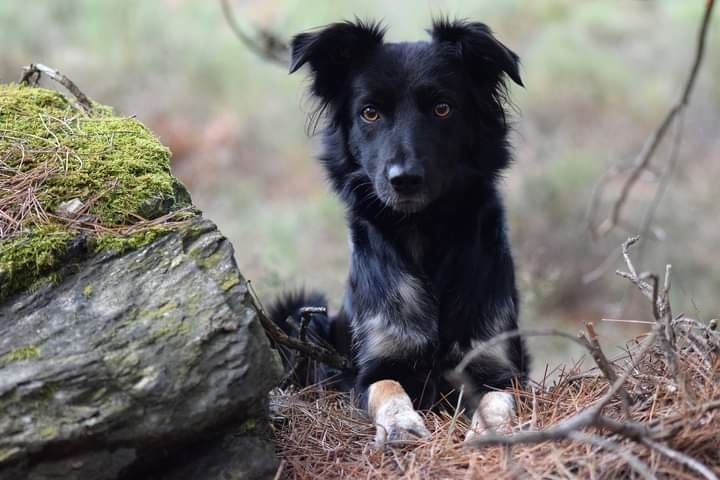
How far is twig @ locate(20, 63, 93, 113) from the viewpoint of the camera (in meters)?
4.22

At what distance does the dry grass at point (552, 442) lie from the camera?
272 cm

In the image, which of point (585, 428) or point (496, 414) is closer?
point (585, 428)

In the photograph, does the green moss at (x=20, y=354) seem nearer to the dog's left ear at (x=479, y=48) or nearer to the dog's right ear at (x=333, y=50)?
the dog's right ear at (x=333, y=50)

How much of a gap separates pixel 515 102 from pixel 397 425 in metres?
7.96

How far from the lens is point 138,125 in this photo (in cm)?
395

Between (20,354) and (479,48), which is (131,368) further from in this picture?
(479,48)

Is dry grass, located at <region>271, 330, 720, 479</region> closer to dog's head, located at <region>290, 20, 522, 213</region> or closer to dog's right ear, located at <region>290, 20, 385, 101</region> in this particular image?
dog's head, located at <region>290, 20, 522, 213</region>

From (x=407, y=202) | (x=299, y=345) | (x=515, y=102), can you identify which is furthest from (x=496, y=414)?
(x=515, y=102)

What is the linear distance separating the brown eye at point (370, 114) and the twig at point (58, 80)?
1370 mm

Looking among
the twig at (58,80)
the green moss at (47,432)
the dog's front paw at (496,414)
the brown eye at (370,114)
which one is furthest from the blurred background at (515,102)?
the green moss at (47,432)

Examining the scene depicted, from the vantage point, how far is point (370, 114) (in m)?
4.16

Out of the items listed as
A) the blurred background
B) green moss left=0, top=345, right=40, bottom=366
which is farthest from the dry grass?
the blurred background

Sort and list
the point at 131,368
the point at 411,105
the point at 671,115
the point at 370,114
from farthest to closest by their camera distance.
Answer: the point at 671,115
the point at 370,114
the point at 411,105
the point at 131,368

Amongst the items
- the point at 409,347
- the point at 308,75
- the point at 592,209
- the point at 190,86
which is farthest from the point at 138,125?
the point at 190,86
